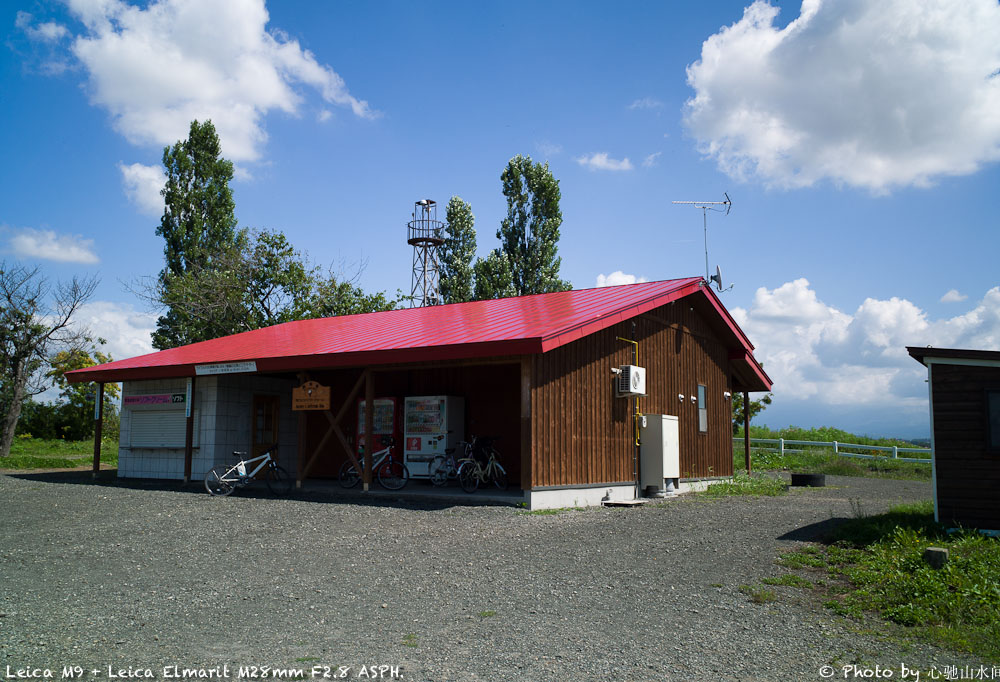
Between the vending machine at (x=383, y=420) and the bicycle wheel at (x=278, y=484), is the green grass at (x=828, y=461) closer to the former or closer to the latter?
the vending machine at (x=383, y=420)

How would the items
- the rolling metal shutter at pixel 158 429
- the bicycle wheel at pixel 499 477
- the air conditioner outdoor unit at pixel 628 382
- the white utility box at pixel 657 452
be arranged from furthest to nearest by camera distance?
the rolling metal shutter at pixel 158 429
the white utility box at pixel 657 452
the bicycle wheel at pixel 499 477
the air conditioner outdoor unit at pixel 628 382

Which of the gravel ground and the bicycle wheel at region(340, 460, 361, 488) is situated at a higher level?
the bicycle wheel at region(340, 460, 361, 488)

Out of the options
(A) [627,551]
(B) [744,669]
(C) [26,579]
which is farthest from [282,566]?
(B) [744,669]

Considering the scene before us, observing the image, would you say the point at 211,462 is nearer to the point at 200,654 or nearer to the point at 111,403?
the point at 200,654

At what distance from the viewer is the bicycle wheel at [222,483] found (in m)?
13.2

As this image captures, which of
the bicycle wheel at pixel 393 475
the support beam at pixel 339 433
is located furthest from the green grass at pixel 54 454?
the bicycle wheel at pixel 393 475

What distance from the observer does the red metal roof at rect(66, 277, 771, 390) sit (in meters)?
11.1

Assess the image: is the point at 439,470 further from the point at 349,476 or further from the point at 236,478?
the point at 236,478

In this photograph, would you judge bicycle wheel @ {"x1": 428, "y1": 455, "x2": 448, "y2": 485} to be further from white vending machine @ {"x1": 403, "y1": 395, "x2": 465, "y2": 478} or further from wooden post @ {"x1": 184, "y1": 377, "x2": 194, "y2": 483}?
wooden post @ {"x1": 184, "y1": 377, "x2": 194, "y2": 483}

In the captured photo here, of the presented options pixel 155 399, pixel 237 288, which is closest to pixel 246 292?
pixel 237 288

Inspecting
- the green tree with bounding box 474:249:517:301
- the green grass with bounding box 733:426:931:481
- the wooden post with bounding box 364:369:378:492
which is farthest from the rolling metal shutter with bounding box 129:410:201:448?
the green tree with bounding box 474:249:517:301

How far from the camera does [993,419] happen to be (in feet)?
27.8

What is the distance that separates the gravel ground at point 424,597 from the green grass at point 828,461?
1158 centimetres

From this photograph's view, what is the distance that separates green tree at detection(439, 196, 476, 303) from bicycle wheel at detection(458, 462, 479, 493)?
74.1ft
